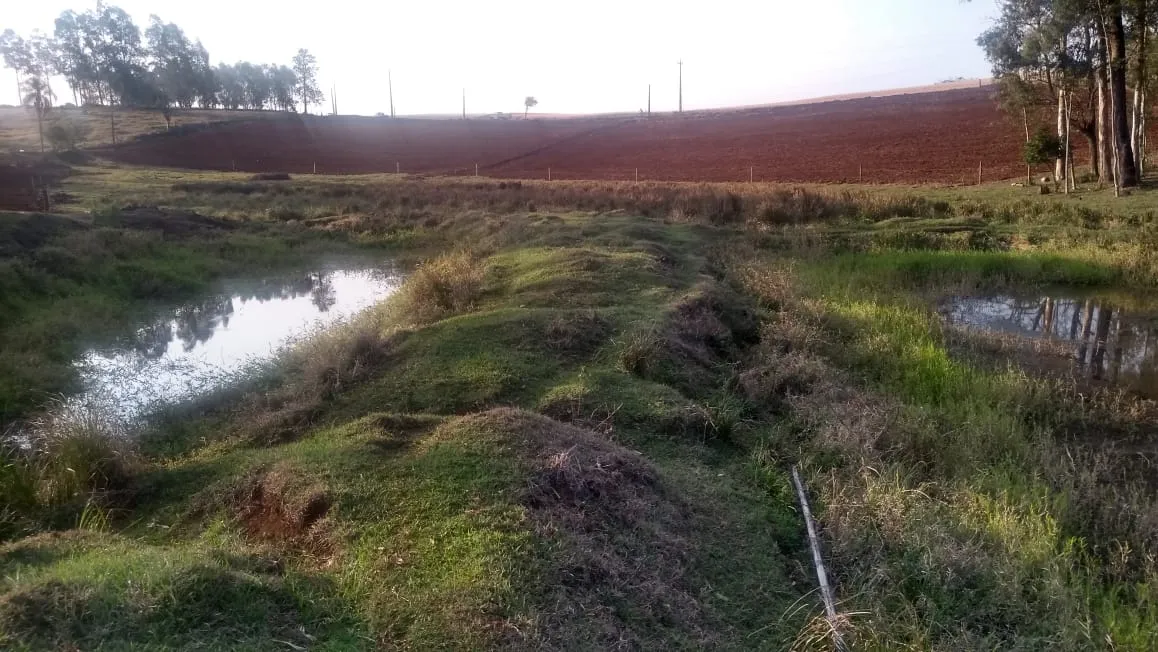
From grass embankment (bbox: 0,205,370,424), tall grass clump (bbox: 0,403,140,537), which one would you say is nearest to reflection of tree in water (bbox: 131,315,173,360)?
grass embankment (bbox: 0,205,370,424)

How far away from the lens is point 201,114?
70.0 metres

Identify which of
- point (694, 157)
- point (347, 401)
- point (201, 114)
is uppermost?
point (201, 114)

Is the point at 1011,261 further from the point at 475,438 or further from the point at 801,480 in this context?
the point at 475,438

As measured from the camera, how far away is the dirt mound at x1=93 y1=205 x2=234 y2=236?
1812 cm

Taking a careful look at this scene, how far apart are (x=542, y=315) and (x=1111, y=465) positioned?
5.86 metres

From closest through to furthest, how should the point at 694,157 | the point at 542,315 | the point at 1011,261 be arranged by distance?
the point at 542,315 < the point at 1011,261 < the point at 694,157

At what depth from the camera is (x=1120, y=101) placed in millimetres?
21562

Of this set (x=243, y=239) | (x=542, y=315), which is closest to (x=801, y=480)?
(x=542, y=315)

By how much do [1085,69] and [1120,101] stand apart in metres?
2.60

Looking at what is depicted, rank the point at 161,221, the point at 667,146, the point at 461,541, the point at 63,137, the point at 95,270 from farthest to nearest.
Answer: the point at 667,146 → the point at 63,137 → the point at 161,221 → the point at 95,270 → the point at 461,541

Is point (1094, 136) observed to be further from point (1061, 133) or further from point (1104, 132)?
point (1061, 133)

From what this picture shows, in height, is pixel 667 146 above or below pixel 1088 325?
above

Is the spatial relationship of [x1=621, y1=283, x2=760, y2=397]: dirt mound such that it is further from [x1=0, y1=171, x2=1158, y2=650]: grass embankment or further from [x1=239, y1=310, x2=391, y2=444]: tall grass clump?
[x1=239, y1=310, x2=391, y2=444]: tall grass clump

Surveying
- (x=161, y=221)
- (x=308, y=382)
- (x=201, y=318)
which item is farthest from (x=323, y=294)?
(x=308, y=382)
